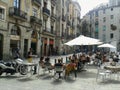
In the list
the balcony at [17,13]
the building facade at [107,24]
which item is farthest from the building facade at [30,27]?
the building facade at [107,24]

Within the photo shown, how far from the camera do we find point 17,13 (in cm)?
2825

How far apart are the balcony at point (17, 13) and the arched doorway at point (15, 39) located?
132 cm

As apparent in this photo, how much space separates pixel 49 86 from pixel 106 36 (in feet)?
211

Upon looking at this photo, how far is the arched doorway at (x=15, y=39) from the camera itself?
28288 millimetres

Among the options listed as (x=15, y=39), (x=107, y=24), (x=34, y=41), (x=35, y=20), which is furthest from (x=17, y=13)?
(x=107, y=24)

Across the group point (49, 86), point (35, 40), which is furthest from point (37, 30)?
point (49, 86)

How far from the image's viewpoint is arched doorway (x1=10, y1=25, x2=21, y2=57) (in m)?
28.3

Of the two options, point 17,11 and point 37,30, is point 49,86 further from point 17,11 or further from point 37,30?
point 37,30

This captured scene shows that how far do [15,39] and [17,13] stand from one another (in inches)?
121

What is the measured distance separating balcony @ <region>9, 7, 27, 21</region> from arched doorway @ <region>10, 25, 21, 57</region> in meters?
1.32

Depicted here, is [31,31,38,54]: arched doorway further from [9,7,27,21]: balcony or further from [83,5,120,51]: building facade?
[83,5,120,51]: building facade

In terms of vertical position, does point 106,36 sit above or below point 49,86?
above

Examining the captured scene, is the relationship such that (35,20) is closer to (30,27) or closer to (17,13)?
(30,27)

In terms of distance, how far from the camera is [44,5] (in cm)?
4081
